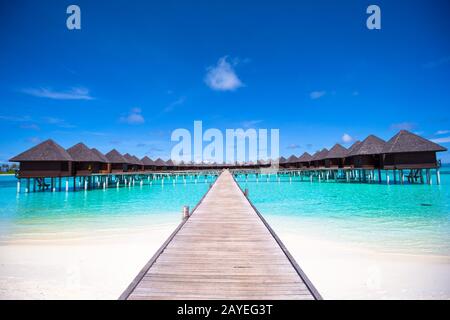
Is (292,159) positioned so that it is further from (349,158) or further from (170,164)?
(170,164)

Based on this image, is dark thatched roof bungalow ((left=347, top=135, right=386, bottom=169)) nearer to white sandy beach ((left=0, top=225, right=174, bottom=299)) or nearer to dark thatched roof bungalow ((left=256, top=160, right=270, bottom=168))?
white sandy beach ((left=0, top=225, right=174, bottom=299))

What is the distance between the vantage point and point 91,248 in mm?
6352

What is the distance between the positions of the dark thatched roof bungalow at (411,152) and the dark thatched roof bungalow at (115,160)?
2814 cm

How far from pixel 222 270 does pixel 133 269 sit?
2646 millimetres

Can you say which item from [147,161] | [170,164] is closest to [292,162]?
[170,164]

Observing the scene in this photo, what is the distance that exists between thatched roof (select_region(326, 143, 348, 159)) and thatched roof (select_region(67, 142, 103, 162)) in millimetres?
25897

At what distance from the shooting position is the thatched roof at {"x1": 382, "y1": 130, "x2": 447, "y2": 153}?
20797 mm

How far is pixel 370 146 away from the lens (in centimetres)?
2416

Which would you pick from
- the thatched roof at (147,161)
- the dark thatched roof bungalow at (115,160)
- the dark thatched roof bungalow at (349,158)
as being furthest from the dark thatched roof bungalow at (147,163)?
the dark thatched roof bungalow at (349,158)

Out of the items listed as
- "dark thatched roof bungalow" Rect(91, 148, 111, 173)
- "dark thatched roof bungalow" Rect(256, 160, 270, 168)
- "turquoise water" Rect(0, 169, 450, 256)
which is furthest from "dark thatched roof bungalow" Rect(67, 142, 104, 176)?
"dark thatched roof bungalow" Rect(256, 160, 270, 168)

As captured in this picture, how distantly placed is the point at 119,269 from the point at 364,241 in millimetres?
6127

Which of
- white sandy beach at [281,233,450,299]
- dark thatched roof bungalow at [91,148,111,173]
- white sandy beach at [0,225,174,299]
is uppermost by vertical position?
dark thatched roof bungalow at [91,148,111,173]

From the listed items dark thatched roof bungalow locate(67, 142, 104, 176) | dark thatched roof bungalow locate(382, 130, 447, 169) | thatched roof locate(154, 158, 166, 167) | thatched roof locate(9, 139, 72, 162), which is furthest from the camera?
thatched roof locate(154, 158, 166, 167)
